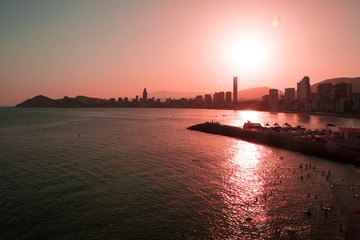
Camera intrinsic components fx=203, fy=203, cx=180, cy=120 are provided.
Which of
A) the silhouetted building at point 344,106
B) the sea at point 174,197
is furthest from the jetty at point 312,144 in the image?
the silhouetted building at point 344,106

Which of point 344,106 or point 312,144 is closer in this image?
point 312,144

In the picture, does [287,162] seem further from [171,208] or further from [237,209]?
[171,208]

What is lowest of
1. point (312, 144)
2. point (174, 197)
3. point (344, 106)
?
point (174, 197)

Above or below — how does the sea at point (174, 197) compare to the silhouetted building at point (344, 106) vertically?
below

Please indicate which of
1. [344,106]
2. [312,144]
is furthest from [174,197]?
[344,106]

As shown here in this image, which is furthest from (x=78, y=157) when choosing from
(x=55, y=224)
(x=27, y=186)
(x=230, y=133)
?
(x=230, y=133)

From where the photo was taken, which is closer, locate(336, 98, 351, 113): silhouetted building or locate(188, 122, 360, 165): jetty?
locate(188, 122, 360, 165): jetty

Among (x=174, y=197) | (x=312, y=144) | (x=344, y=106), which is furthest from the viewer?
(x=344, y=106)

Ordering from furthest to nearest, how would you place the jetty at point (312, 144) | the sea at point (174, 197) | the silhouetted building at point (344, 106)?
the silhouetted building at point (344, 106) → the jetty at point (312, 144) → the sea at point (174, 197)

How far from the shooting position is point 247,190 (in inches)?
808

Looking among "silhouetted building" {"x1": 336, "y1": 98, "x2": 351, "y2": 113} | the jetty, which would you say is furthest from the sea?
"silhouetted building" {"x1": 336, "y1": 98, "x2": 351, "y2": 113}

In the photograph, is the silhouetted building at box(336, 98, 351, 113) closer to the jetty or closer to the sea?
the jetty

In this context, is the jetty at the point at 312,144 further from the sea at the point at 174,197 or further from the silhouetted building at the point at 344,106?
the silhouetted building at the point at 344,106

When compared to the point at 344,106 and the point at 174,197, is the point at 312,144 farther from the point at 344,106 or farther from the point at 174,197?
the point at 344,106
